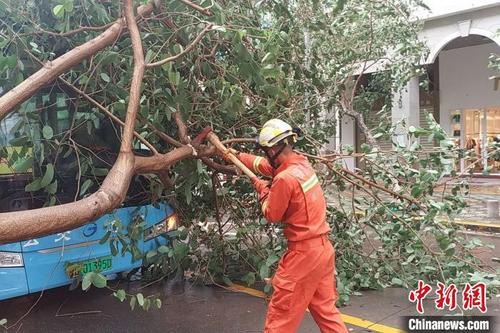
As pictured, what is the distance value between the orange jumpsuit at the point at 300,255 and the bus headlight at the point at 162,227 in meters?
2.22

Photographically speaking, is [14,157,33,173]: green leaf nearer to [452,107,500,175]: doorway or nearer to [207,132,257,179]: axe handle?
[207,132,257,179]: axe handle

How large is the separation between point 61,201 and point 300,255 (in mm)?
→ 2601

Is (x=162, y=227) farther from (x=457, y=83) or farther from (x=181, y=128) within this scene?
(x=457, y=83)

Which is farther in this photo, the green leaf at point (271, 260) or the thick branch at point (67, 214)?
the green leaf at point (271, 260)

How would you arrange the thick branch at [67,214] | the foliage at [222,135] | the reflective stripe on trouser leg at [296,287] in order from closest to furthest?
the thick branch at [67,214] < the reflective stripe on trouser leg at [296,287] < the foliage at [222,135]

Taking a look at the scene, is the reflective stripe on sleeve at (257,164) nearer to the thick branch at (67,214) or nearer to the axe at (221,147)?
the axe at (221,147)

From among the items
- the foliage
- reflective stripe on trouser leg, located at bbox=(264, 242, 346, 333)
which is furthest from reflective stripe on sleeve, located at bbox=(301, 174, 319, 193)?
the foliage

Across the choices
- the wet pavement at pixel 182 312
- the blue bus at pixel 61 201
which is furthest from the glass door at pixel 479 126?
the blue bus at pixel 61 201

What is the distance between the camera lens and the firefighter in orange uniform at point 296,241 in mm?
3453

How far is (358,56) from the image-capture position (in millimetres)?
9172

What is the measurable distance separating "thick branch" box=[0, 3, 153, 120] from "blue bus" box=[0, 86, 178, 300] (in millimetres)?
1173

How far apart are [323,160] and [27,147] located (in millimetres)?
2622

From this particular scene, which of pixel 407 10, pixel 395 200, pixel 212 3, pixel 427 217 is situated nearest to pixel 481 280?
pixel 427 217

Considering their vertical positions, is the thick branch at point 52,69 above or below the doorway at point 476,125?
above
